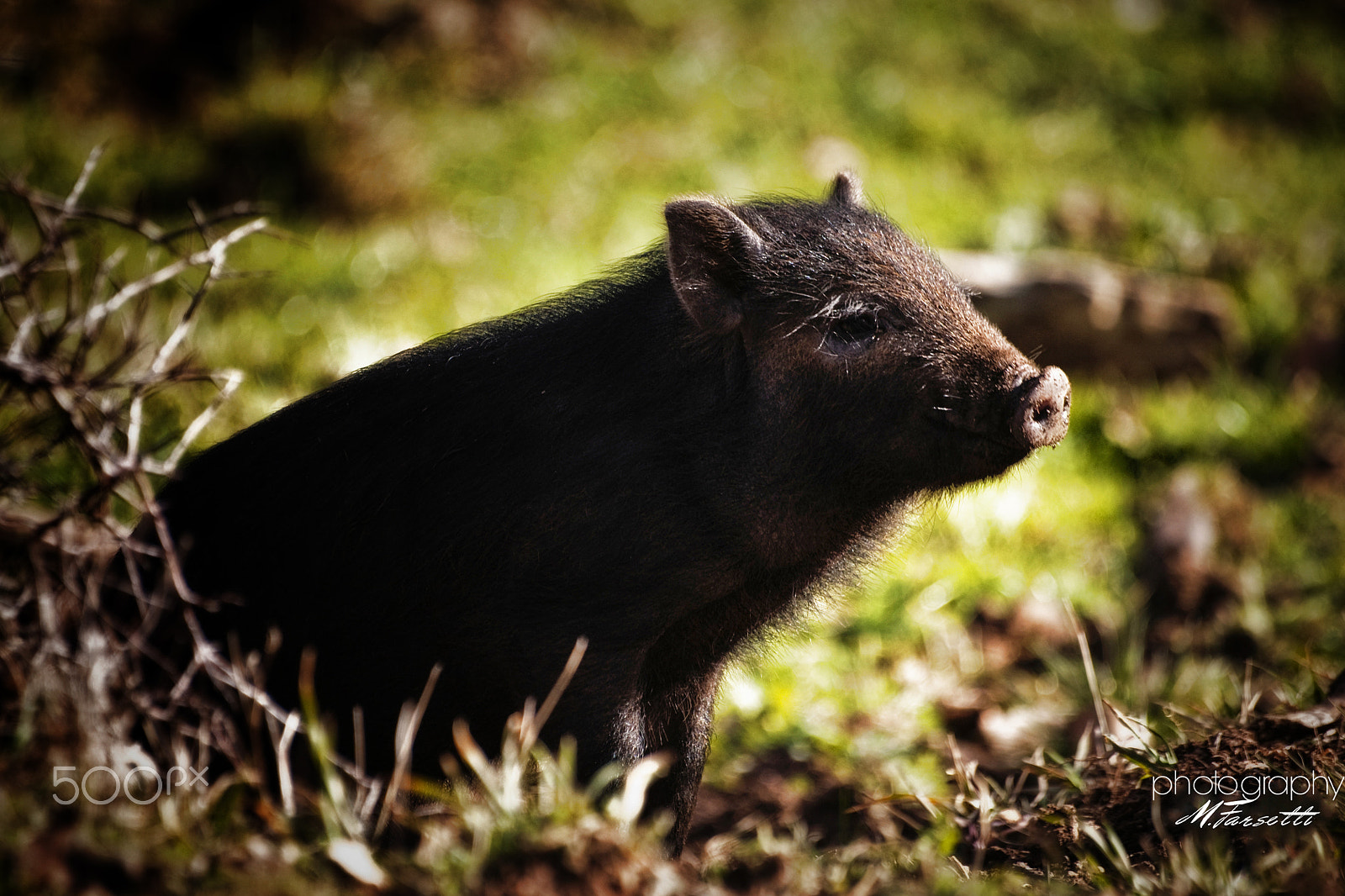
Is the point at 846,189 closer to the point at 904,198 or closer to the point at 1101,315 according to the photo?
the point at 1101,315

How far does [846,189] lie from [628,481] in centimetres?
138

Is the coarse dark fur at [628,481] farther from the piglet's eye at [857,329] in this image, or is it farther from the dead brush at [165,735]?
the dead brush at [165,735]

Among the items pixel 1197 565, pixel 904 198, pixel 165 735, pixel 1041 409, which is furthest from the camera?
pixel 904 198

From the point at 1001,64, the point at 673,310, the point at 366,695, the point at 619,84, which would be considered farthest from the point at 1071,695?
the point at 1001,64

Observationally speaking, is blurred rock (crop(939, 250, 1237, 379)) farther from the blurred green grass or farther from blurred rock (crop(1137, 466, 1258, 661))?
A: blurred rock (crop(1137, 466, 1258, 661))

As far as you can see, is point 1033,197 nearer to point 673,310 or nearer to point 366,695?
point 673,310

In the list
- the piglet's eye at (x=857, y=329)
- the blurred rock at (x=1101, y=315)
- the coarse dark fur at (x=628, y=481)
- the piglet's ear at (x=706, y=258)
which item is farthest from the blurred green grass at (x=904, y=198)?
the piglet's ear at (x=706, y=258)

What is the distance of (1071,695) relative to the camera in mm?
4141

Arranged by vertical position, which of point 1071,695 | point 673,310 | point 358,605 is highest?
point 673,310

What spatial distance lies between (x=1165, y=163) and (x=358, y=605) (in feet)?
26.8

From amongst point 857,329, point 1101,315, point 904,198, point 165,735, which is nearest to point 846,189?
point 857,329

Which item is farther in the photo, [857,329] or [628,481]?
[857,329]

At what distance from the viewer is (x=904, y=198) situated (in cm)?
762

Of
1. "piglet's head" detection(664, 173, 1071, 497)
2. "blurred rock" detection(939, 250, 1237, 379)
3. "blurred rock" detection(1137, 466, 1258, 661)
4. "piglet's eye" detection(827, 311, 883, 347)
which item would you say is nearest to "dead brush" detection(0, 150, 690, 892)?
"piglet's head" detection(664, 173, 1071, 497)
